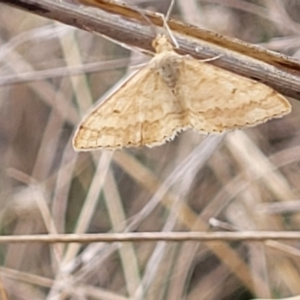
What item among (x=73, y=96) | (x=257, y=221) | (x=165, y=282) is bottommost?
(x=165, y=282)

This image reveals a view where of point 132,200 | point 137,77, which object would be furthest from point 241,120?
point 132,200

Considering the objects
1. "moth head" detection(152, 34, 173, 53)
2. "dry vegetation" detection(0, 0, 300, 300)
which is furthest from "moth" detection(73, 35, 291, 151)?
"dry vegetation" detection(0, 0, 300, 300)

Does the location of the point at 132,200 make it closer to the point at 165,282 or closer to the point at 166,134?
the point at 165,282

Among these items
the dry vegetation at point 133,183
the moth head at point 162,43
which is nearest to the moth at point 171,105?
the moth head at point 162,43

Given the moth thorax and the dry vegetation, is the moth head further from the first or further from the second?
the dry vegetation

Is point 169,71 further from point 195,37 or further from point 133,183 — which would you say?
point 133,183
